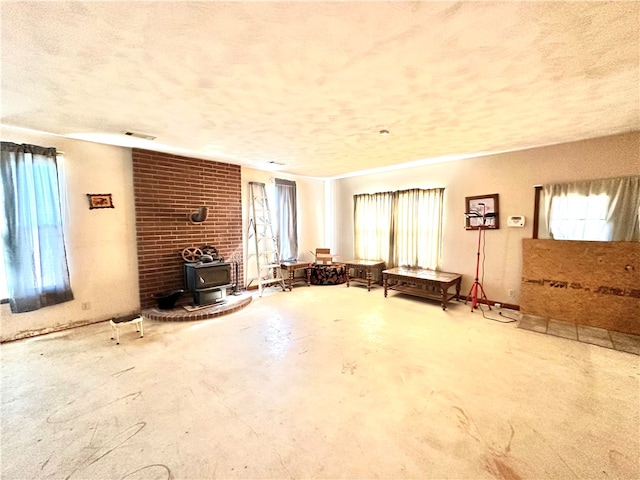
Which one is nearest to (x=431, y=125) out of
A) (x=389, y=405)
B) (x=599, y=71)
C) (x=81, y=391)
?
(x=599, y=71)

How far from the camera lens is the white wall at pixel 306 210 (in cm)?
521

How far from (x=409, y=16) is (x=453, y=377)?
2.68 meters

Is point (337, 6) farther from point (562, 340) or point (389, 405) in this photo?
point (562, 340)

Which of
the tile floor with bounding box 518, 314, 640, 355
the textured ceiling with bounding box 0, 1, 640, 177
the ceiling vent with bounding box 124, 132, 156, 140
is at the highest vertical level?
the ceiling vent with bounding box 124, 132, 156, 140

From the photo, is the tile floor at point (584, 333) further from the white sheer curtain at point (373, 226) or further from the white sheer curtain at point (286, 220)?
the white sheer curtain at point (286, 220)

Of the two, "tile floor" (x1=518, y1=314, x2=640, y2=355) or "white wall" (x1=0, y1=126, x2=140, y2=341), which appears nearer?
"tile floor" (x1=518, y1=314, x2=640, y2=355)

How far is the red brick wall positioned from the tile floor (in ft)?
16.1

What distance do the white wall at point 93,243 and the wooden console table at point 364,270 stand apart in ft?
13.0

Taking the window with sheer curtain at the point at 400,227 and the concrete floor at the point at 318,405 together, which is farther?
the window with sheer curtain at the point at 400,227

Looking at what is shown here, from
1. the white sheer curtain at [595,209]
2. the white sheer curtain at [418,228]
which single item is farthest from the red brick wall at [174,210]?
the white sheer curtain at [595,209]

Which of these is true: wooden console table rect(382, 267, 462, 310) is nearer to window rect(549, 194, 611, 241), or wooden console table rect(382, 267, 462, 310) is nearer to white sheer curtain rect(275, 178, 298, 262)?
window rect(549, 194, 611, 241)

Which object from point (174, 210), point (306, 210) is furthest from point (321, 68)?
point (306, 210)

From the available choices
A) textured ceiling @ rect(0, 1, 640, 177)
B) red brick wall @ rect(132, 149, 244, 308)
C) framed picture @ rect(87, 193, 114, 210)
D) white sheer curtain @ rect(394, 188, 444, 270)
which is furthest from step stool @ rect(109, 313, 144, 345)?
white sheer curtain @ rect(394, 188, 444, 270)

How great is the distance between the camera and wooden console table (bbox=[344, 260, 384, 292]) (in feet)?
17.2
